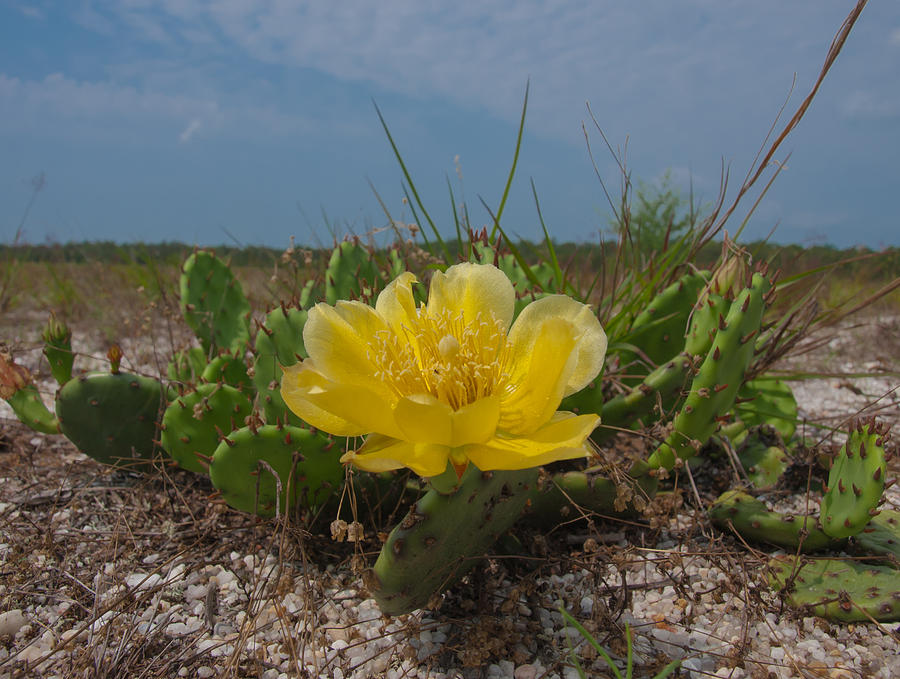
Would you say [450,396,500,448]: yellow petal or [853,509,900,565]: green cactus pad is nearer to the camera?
[450,396,500,448]: yellow petal

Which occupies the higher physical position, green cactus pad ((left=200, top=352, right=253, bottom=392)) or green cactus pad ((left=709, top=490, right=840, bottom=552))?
green cactus pad ((left=200, top=352, right=253, bottom=392))

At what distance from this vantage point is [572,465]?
1749mm

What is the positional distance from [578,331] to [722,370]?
2.31 feet

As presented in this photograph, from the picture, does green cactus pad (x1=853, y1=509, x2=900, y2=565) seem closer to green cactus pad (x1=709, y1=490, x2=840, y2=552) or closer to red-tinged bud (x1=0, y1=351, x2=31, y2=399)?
green cactus pad (x1=709, y1=490, x2=840, y2=552)

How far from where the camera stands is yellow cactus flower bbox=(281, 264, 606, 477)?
86 cm

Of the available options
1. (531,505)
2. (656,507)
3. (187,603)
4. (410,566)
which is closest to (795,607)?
(656,507)

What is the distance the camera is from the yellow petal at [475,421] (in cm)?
83

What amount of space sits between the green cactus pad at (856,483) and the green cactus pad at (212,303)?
75.3 inches

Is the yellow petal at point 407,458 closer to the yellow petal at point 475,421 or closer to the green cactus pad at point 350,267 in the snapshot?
the yellow petal at point 475,421

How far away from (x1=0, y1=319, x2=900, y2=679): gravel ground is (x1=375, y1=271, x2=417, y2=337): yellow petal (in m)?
0.47

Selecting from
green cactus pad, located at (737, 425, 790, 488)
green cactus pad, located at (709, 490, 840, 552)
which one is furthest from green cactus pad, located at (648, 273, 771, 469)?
green cactus pad, located at (737, 425, 790, 488)

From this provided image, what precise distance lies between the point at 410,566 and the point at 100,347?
403 centimetres

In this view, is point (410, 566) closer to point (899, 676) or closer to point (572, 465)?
point (572, 465)

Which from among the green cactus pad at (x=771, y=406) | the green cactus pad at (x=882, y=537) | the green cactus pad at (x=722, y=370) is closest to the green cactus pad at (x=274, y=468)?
the green cactus pad at (x=722, y=370)
